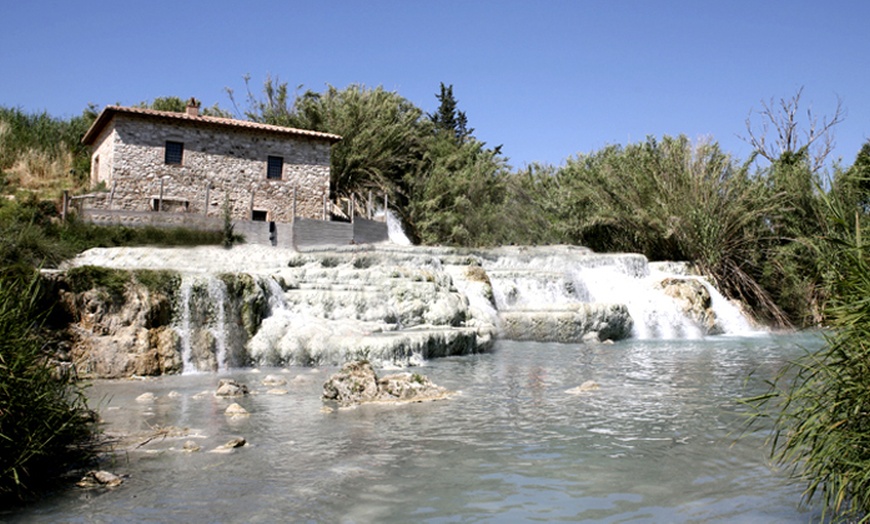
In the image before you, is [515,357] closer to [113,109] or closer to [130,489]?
[130,489]

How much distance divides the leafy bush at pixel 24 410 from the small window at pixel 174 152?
21.3 metres

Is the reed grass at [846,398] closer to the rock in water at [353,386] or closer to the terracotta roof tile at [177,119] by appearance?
the rock in water at [353,386]

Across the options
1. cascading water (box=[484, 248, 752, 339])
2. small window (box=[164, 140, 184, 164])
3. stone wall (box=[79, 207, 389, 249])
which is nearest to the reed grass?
cascading water (box=[484, 248, 752, 339])

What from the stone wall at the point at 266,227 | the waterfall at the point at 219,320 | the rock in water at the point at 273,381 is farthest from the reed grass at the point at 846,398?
the stone wall at the point at 266,227

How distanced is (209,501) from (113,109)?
2171 cm

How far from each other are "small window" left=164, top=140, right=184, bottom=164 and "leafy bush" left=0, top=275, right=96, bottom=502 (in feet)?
70.0

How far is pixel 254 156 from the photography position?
87.2ft

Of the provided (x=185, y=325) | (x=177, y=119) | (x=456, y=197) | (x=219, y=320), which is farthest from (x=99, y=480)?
(x=456, y=197)

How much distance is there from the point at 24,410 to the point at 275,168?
23.4m

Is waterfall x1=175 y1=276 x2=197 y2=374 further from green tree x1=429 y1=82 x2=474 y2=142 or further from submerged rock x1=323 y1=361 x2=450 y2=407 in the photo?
green tree x1=429 y1=82 x2=474 y2=142

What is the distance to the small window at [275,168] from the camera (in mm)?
26953

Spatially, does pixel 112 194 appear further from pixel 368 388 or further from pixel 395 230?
pixel 368 388

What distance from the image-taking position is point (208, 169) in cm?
2569

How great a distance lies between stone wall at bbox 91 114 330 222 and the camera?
953 inches
